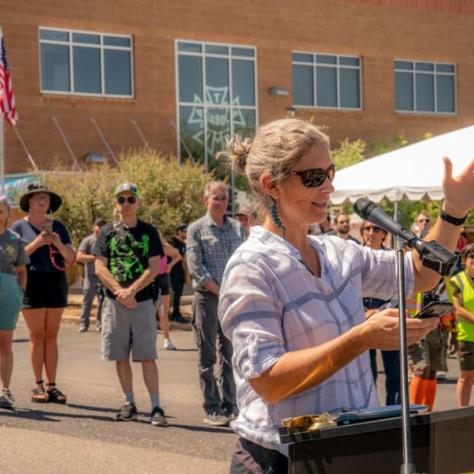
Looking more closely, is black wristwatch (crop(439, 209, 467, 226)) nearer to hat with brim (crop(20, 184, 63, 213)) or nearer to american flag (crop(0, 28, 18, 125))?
hat with brim (crop(20, 184, 63, 213))

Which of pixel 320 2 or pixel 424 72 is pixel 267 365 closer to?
pixel 320 2

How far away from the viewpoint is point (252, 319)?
3014mm

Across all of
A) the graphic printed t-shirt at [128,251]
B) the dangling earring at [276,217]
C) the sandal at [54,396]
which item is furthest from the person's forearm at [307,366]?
the sandal at [54,396]

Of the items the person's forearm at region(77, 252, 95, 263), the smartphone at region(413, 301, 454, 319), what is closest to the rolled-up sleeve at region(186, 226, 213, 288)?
the smartphone at region(413, 301, 454, 319)

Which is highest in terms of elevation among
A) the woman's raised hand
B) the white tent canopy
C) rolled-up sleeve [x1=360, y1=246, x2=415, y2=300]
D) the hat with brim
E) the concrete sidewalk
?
the white tent canopy

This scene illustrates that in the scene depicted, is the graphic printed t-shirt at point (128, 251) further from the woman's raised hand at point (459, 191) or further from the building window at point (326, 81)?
the building window at point (326, 81)

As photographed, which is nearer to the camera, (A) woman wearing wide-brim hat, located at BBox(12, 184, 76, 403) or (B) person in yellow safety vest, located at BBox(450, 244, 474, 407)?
(B) person in yellow safety vest, located at BBox(450, 244, 474, 407)

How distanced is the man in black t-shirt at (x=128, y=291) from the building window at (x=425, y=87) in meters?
34.1

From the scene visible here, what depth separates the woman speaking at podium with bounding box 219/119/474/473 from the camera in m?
2.97

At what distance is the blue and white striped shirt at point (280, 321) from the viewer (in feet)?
9.87

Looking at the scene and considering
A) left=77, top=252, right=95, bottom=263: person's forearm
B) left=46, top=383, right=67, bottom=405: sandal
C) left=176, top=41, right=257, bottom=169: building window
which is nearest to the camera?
left=46, top=383, right=67, bottom=405: sandal

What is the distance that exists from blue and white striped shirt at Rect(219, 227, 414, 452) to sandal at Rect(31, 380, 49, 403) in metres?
7.32

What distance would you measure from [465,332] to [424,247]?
21.0 feet

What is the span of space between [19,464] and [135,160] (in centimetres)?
2174
